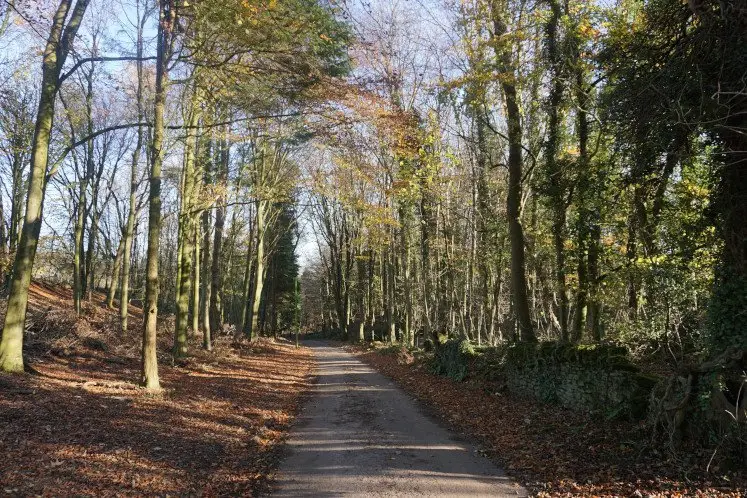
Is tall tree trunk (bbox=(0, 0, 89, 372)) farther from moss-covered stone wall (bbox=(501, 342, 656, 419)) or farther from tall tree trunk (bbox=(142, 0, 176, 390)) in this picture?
moss-covered stone wall (bbox=(501, 342, 656, 419))

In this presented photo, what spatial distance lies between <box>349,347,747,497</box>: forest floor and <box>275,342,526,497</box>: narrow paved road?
1.45 feet

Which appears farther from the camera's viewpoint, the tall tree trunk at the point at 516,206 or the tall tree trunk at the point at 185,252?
the tall tree trunk at the point at 185,252

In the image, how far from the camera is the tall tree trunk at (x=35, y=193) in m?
9.54

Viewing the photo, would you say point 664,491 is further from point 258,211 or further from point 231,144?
point 258,211

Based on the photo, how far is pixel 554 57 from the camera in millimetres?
11695

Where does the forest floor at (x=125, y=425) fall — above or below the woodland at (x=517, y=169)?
below

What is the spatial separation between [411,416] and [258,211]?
17.2 m

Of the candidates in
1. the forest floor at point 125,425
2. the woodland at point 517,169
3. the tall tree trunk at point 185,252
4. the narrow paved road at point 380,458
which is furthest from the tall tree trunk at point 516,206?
the tall tree trunk at point 185,252

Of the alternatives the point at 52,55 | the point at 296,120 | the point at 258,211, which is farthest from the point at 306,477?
the point at 258,211

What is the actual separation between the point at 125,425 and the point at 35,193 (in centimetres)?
546

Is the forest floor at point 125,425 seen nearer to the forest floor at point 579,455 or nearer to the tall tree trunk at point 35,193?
the tall tree trunk at point 35,193

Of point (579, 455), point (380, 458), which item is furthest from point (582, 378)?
point (380, 458)

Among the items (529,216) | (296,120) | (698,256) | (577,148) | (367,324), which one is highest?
(296,120)

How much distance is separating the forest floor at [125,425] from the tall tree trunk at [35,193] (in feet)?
2.89
